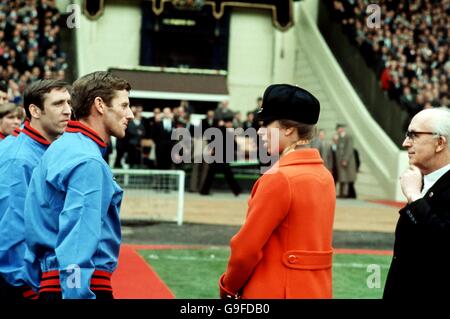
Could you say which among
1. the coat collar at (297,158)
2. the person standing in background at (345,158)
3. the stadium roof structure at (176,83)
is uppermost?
the coat collar at (297,158)

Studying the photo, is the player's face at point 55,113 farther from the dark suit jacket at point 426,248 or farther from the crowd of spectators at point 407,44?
the crowd of spectators at point 407,44

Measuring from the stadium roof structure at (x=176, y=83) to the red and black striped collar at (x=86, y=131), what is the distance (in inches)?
931

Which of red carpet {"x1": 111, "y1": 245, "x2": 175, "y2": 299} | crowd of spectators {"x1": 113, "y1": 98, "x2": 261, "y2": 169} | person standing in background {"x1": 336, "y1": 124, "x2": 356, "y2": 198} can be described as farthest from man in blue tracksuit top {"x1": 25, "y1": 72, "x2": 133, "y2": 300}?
person standing in background {"x1": 336, "y1": 124, "x2": 356, "y2": 198}

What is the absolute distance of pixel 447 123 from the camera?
4.25m

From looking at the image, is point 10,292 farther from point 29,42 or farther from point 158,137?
point 29,42

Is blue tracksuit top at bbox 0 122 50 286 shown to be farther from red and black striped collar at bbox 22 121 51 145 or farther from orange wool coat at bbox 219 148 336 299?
orange wool coat at bbox 219 148 336 299

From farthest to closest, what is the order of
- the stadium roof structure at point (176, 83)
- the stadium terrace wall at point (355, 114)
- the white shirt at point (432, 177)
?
the stadium roof structure at point (176, 83) < the stadium terrace wall at point (355, 114) < the white shirt at point (432, 177)

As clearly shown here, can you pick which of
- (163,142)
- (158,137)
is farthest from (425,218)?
(158,137)

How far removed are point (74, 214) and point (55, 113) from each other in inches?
49.5

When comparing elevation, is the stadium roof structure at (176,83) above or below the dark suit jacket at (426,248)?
below

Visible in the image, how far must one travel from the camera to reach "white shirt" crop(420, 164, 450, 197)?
4.19 m

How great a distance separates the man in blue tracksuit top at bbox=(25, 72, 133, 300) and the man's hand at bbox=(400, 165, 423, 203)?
1433 millimetres

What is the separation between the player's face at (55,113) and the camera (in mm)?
4637

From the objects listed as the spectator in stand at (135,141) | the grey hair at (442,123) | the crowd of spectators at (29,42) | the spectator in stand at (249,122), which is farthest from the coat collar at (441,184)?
the spectator in stand at (249,122)
